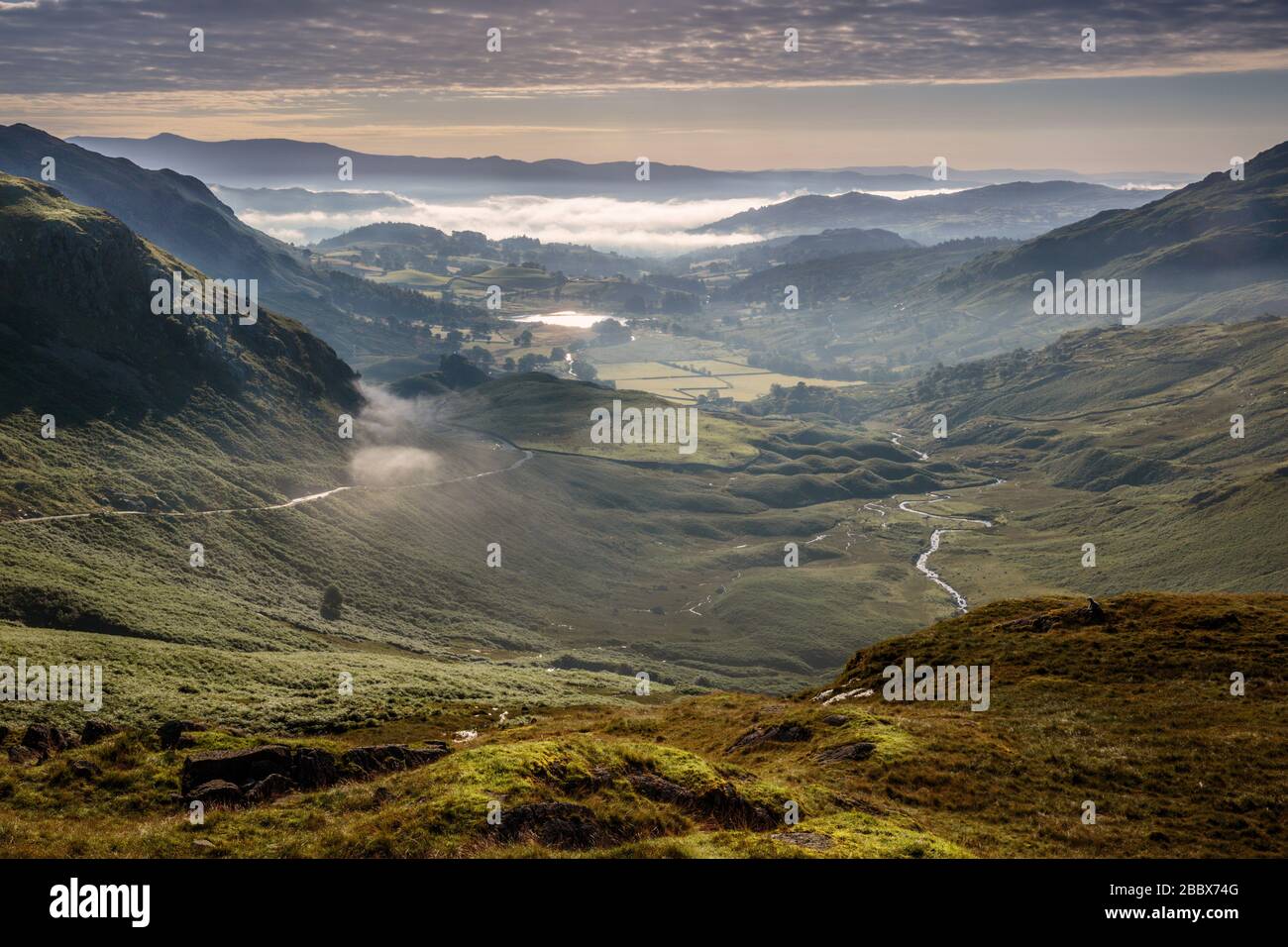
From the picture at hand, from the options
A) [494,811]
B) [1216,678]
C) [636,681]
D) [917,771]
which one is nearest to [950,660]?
[1216,678]

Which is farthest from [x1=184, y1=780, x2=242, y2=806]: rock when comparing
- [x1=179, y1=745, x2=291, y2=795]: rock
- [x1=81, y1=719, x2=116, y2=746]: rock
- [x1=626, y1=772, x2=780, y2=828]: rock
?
[x1=626, y1=772, x2=780, y2=828]: rock

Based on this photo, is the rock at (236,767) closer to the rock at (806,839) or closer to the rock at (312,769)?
the rock at (312,769)

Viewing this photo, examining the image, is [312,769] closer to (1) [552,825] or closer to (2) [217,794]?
(2) [217,794]

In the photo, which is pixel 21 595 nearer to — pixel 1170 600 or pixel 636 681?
pixel 636 681

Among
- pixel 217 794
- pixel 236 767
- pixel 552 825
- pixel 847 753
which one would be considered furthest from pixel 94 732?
pixel 847 753

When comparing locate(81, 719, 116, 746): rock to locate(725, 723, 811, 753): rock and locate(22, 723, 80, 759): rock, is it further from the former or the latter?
locate(725, 723, 811, 753): rock
